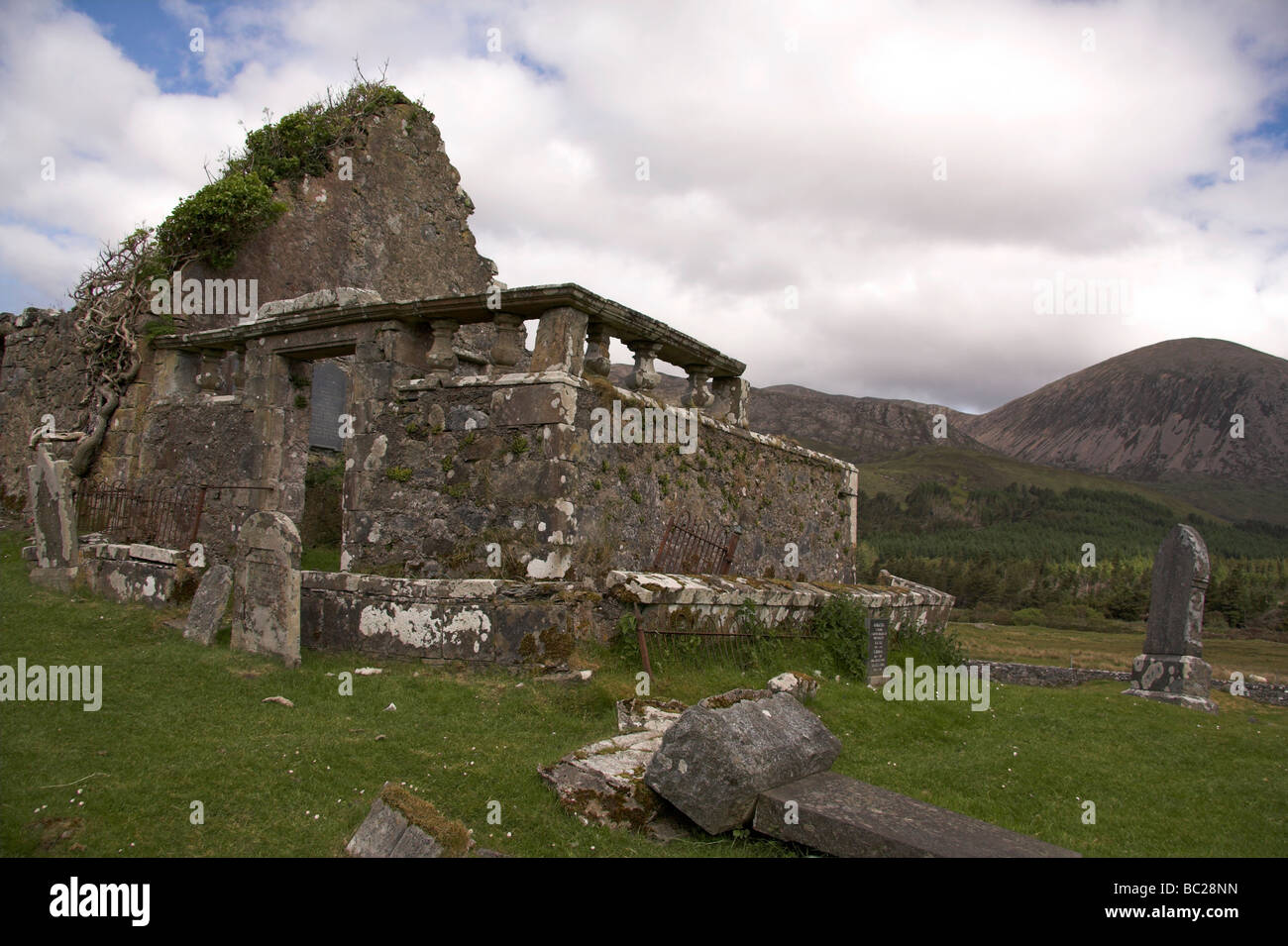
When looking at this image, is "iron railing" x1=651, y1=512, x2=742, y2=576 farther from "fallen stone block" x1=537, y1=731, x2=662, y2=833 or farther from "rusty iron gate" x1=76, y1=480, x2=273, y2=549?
"rusty iron gate" x1=76, y1=480, x2=273, y2=549

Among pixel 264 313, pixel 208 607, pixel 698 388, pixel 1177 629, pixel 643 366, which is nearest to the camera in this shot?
pixel 208 607

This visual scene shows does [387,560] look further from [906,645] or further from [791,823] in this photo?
[906,645]

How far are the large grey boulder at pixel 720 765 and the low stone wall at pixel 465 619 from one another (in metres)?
3.30

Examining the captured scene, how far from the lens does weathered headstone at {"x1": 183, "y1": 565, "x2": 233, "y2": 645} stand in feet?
30.1

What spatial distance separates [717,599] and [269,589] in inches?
192

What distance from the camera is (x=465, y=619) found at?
8.69m

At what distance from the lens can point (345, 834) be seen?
4934mm

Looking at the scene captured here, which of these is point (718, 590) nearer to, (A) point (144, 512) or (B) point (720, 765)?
(B) point (720, 765)

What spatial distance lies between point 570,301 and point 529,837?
5.91 metres

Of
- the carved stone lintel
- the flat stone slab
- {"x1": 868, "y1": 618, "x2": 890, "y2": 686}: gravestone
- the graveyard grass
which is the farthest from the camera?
the carved stone lintel

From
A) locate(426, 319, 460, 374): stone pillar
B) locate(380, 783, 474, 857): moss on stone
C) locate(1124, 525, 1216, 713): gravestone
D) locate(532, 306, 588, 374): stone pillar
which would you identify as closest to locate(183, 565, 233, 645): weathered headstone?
locate(426, 319, 460, 374): stone pillar

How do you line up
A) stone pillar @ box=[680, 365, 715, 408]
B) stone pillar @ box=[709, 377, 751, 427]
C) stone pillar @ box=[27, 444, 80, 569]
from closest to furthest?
stone pillar @ box=[27, 444, 80, 569], stone pillar @ box=[680, 365, 715, 408], stone pillar @ box=[709, 377, 751, 427]

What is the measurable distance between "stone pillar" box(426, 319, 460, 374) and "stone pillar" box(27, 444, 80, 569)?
19.2ft

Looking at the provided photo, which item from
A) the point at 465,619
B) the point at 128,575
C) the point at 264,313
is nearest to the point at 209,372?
the point at 264,313
